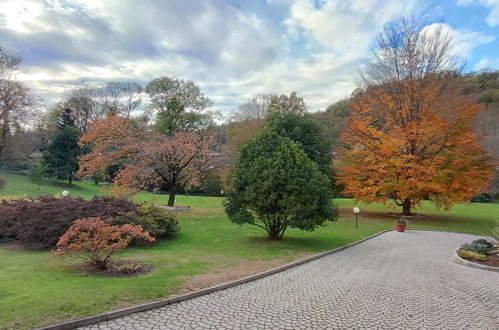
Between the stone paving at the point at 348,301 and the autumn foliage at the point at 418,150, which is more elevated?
the autumn foliage at the point at 418,150

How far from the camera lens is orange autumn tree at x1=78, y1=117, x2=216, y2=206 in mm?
16906

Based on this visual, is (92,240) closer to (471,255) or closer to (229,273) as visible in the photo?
(229,273)

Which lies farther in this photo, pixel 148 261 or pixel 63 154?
pixel 63 154

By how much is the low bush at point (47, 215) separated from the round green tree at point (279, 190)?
4325 mm

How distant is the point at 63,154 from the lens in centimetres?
3356

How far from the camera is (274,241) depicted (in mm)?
11070

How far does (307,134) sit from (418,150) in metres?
6.85

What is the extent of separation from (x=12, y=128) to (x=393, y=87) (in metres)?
33.4

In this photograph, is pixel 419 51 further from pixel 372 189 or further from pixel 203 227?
pixel 203 227

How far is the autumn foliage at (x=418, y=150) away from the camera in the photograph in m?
16.5

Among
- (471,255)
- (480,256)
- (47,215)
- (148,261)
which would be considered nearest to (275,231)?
(148,261)

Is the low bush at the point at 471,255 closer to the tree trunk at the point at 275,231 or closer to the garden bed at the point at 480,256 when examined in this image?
the garden bed at the point at 480,256

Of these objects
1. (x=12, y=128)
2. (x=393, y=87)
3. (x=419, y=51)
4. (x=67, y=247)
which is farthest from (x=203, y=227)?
(x=12, y=128)

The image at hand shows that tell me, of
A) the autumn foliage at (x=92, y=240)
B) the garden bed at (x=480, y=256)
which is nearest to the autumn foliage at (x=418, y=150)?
the garden bed at (x=480, y=256)
